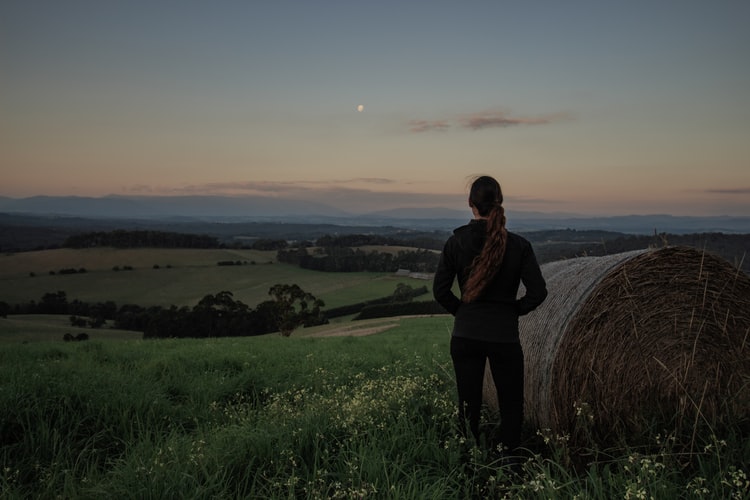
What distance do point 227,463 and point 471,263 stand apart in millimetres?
3100

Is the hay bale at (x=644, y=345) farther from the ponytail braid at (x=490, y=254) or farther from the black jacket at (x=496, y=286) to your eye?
the ponytail braid at (x=490, y=254)

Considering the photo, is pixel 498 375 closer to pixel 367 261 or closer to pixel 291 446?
pixel 291 446

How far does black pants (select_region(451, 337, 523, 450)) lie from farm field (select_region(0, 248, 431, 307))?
179 ft

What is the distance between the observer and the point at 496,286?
15.6 feet

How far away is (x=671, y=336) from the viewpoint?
6.16 meters

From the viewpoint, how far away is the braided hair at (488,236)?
4621 millimetres

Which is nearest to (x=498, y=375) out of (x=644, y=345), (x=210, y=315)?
(x=644, y=345)

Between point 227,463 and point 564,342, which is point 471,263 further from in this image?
point 227,463

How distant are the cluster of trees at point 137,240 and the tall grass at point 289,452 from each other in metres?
93.5

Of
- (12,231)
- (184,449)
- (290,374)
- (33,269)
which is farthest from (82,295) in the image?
(184,449)

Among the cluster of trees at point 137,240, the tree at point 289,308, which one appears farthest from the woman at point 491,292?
the cluster of trees at point 137,240

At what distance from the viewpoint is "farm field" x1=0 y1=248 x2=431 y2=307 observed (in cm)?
6538

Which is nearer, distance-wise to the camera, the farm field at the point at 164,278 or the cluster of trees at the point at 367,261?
the farm field at the point at 164,278

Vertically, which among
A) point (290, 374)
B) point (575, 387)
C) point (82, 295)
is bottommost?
point (82, 295)
